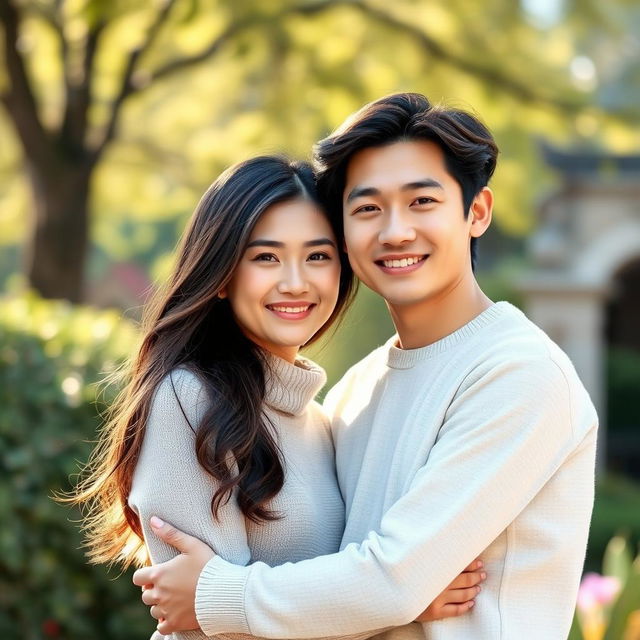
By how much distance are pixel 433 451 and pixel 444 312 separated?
0.40 metres

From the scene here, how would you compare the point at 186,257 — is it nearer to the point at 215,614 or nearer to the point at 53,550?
the point at 215,614

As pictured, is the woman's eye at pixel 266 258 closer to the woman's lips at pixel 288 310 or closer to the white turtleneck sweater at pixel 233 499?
the woman's lips at pixel 288 310

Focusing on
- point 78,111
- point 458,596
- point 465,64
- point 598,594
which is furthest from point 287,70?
point 458,596

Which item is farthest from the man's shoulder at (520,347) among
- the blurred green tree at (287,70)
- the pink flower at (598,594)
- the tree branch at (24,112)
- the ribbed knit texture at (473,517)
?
the tree branch at (24,112)

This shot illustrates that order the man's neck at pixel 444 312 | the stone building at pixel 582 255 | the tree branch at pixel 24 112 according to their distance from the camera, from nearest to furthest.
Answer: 1. the man's neck at pixel 444 312
2. the tree branch at pixel 24 112
3. the stone building at pixel 582 255

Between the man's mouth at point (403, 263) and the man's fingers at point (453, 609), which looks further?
the man's mouth at point (403, 263)

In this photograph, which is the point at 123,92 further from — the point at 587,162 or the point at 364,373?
the point at 364,373

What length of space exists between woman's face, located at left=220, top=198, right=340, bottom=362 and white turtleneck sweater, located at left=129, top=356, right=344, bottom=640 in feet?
0.46

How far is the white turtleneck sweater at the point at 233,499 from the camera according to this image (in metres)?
2.46

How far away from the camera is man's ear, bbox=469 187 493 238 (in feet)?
8.52

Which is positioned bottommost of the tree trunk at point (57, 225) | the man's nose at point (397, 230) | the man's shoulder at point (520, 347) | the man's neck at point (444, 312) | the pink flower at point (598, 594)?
the pink flower at point (598, 594)

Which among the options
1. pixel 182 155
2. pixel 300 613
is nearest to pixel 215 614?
pixel 300 613

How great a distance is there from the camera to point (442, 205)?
248 cm

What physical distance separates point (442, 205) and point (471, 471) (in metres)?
0.61
